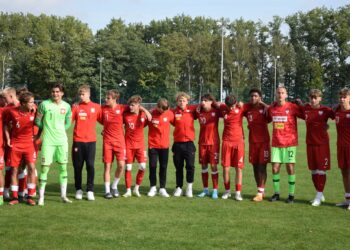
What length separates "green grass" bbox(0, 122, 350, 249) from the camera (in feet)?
19.7

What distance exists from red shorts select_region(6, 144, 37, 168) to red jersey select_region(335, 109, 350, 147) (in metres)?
5.90

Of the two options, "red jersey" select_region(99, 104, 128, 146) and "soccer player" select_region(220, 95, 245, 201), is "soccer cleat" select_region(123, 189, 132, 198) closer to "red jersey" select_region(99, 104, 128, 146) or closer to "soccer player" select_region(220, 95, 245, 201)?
"red jersey" select_region(99, 104, 128, 146)

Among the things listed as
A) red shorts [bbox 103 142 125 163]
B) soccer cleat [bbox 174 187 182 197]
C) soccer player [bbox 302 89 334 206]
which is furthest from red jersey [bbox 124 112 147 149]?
soccer player [bbox 302 89 334 206]

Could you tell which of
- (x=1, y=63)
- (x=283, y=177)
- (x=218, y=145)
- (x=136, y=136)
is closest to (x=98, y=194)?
(x=136, y=136)

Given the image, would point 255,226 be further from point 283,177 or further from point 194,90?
point 194,90

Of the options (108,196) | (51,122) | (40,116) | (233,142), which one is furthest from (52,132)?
(233,142)

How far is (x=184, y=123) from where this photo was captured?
9398 mm

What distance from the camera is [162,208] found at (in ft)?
26.3

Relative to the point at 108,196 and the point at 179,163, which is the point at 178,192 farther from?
the point at 108,196

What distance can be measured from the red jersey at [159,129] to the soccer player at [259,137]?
1766 millimetres

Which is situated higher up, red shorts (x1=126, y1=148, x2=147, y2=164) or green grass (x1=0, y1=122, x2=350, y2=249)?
red shorts (x1=126, y1=148, x2=147, y2=164)

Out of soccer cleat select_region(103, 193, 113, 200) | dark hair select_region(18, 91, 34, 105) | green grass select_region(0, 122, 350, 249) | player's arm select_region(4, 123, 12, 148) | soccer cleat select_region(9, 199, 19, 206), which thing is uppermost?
dark hair select_region(18, 91, 34, 105)

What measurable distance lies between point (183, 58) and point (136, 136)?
62.6 m

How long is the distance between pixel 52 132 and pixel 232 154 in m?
3.63
